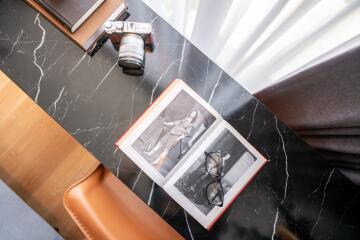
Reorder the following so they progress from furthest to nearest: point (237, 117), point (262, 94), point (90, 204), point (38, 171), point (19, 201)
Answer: point (38, 171)
point (19, 201)
point (262, 94)
point (237, 117)
point (90, 204)

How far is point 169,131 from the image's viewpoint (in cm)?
97

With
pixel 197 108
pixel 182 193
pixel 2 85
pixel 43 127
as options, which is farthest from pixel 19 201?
pixel 197 108

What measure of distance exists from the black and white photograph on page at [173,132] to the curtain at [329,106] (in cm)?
35

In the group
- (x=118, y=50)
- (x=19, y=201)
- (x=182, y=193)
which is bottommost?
(x=19, y=201)

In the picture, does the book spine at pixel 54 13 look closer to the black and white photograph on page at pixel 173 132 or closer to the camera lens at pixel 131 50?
the camera lens at pixel 131 50

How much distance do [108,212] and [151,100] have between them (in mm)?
392

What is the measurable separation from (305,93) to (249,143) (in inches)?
10.9

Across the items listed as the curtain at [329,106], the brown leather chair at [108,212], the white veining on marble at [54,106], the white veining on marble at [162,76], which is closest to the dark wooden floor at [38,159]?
the brown leather chair at [108,212]

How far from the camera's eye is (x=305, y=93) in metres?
1.04

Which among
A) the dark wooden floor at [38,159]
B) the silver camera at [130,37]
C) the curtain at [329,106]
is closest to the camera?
the curtain at [329,106]

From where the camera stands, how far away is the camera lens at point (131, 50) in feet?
3.08

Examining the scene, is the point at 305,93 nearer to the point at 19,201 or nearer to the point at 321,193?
the point at 321,193

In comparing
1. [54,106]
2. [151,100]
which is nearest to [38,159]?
[54,106]

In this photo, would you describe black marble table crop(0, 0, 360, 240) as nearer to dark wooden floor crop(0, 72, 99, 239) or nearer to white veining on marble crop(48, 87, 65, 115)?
white veining on marble crop(48, 87, 65, 115)
